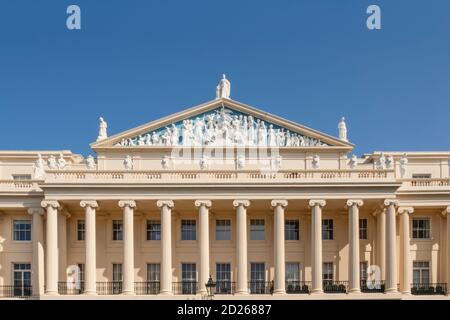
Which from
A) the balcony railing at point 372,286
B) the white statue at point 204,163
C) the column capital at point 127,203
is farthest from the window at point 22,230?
A: the balcony railing at point 372,286

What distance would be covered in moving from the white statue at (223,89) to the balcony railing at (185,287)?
15.6m

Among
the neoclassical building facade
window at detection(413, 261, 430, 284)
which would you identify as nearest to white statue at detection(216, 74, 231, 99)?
the neoclassical building facade

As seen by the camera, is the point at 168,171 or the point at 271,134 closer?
the point at 168,171

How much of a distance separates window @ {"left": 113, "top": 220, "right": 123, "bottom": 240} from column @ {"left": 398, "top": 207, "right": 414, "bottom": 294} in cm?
2278

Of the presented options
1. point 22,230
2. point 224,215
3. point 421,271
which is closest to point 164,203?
point 224,215

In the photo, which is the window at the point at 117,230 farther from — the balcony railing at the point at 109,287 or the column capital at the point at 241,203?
the column capital at the point at 241,203

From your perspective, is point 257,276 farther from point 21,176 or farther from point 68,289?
point 21,176

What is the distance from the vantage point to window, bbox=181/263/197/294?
50.6 m

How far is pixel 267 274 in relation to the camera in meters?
51.6

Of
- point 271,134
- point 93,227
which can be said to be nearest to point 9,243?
point 93,227

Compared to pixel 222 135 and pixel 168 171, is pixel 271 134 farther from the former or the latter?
pixel 168 171

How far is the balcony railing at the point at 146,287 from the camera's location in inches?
1987
